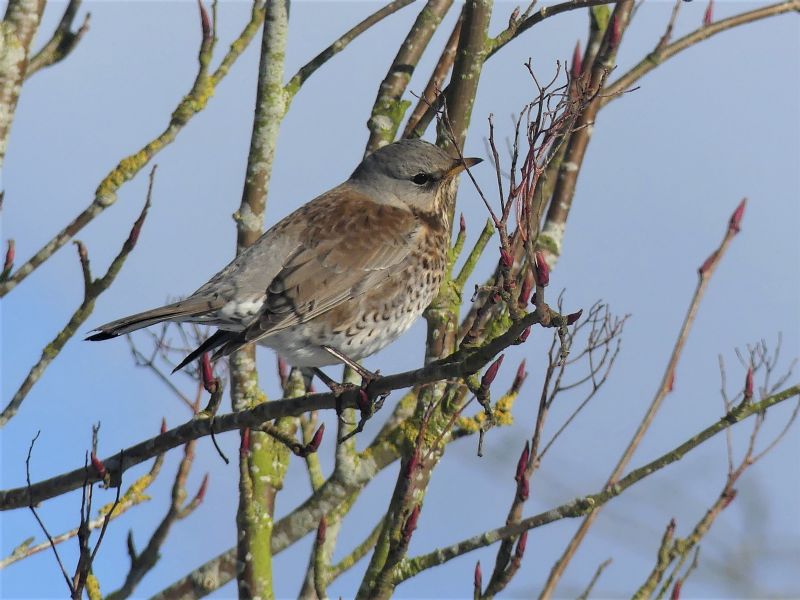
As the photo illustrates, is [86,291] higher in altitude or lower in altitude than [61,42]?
lower

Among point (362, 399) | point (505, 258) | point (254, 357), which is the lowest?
point (505, 258)

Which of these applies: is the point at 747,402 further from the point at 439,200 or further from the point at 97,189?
the point at 97,189

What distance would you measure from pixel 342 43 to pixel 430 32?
0.57m

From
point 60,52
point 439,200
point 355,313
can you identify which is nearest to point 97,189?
point 60,52

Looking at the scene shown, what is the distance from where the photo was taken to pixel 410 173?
19.9 feet

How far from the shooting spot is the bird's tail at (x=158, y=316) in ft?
14.9

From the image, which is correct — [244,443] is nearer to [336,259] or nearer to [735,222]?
[336,259]

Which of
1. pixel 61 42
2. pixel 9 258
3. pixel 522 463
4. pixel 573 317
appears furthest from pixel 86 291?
pixel 573 317

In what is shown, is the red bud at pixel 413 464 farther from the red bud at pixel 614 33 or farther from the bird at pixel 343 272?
the red bud at pixel 614 33

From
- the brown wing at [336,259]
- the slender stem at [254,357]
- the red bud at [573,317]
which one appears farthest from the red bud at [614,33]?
the red bud at [573,317]

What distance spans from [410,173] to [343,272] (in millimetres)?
821

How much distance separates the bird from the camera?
5258 mm

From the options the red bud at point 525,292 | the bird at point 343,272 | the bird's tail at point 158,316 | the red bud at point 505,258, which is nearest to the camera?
the red bud at point 505,258

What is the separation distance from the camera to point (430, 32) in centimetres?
653
